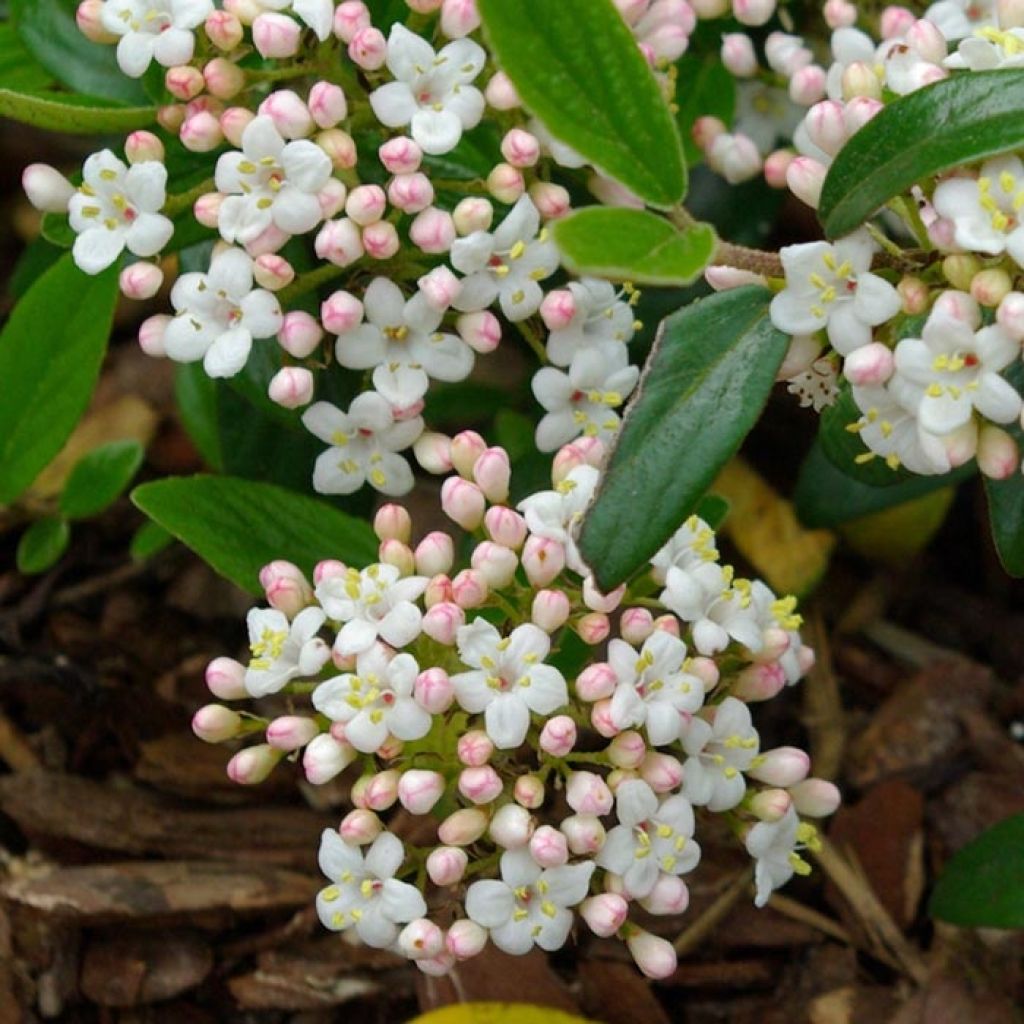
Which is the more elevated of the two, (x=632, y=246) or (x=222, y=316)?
(x=632, y=246)

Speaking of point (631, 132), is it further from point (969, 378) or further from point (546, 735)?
point (546, 735)

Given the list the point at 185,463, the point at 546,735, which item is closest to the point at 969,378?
the point at 546,735

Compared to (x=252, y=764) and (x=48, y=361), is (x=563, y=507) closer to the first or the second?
(x=252, y=764)

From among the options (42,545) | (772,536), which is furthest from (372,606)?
(772,536)

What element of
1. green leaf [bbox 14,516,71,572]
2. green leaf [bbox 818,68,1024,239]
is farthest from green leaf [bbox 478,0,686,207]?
green leaf [bbox 14,516,71,572]

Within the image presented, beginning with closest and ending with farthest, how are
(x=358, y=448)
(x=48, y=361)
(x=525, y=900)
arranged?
(x=525, y=900)
(x=358, y=448)
(x=48, y=361)

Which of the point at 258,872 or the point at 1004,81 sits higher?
the point at 1004,81

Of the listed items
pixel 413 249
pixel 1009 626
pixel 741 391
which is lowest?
pixel 1009 626
